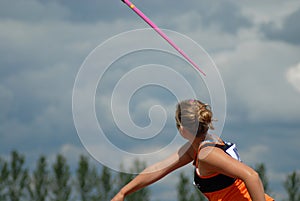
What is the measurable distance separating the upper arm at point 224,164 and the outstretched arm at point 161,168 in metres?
0.95

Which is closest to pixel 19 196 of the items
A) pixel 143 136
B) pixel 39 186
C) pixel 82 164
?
pixel 39 186

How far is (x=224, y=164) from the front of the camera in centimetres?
550

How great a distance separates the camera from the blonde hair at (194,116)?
5.76 metres

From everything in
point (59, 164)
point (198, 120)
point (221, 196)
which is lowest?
point (221, 196)

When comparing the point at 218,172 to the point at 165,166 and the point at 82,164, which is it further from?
the point at 82,164

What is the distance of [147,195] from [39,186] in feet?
26.7

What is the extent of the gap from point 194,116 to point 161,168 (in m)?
1.20

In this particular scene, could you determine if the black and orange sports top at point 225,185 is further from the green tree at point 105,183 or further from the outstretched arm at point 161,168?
the green tree at point 105,183

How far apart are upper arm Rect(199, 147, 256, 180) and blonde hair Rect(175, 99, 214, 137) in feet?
0.78

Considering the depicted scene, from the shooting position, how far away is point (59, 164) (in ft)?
158

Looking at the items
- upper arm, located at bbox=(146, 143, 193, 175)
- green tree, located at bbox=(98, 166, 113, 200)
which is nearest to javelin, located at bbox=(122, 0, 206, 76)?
upper arm, located at bbox=(146, 143, 193, 175)

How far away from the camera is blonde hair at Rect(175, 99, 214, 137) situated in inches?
227

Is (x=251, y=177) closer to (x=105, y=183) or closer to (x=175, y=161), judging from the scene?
(x=175, y=161)

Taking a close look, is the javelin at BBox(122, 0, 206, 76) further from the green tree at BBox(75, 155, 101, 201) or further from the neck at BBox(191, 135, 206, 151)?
the green tree at BBox(75, 155, 101, 201)
